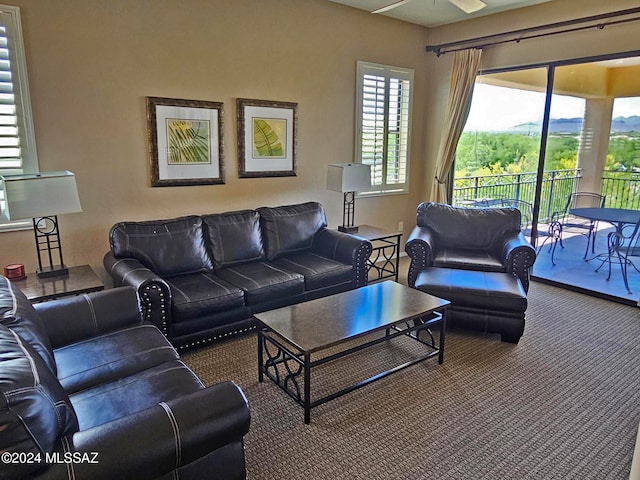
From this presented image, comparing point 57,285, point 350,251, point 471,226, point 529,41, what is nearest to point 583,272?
point 471,226

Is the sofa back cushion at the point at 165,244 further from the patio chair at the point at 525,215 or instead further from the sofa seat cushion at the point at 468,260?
the patio chair at the point at 525,215

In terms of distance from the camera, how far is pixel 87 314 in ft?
7.89

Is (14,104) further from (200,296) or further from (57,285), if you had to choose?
(200,296)

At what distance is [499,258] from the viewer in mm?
4082

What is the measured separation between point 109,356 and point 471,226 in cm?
342

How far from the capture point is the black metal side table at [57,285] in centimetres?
276

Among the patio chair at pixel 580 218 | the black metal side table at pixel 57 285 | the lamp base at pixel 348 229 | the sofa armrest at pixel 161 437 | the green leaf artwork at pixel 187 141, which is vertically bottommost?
the sofa armrest at pixel 161 437

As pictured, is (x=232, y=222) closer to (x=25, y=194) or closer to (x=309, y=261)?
(x=309, y=261)

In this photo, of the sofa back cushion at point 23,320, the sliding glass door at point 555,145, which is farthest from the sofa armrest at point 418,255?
the sofa back cushion at point 23,320

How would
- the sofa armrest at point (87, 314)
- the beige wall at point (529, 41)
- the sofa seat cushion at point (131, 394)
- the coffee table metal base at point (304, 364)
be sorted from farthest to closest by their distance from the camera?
the beige wall at point (529, 41)
the coffee table metal base at point (304, 364)
the sofa armrest at point (87, 314)
the sofa seat cushion at point (131, 394)

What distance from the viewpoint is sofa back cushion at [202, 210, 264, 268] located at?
3756 millimetres

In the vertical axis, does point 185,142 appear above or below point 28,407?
above

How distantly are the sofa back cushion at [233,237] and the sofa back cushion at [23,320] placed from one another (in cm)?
171

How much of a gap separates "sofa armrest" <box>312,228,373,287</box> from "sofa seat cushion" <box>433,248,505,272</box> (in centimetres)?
67
